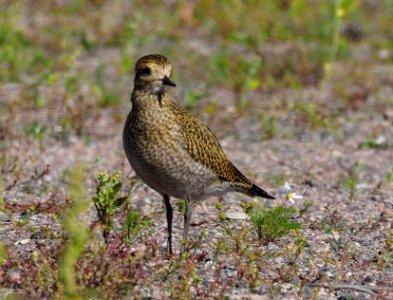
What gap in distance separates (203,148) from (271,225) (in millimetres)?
675

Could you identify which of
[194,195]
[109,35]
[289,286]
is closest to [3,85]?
[109,35]

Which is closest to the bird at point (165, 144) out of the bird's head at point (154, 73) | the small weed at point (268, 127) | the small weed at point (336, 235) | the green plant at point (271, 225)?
the bird's head at point (154, 73)

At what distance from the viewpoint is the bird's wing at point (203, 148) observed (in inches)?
255

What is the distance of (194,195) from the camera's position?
663 centimetres

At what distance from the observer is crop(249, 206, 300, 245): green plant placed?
6.54m

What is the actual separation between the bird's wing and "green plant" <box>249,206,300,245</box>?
422 millimetres

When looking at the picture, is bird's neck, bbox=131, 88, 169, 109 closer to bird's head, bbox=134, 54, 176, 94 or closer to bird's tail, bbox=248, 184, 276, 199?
bird's head, bbox=134, 54, 176, 94

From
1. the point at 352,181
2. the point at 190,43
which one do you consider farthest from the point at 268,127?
the point at 190,43

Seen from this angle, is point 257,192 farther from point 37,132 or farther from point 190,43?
point 190,43

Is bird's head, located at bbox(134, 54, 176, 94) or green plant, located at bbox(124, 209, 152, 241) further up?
bird's head, located at bbox(134, 54, 176, 94)

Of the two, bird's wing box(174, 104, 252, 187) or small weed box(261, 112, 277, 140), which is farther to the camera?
small weed box(261, 112, 277, 140)

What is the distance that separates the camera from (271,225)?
6.55m

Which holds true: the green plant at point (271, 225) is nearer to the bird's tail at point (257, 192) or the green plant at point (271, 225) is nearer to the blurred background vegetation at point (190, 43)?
the bird's tail at point (257, 192)

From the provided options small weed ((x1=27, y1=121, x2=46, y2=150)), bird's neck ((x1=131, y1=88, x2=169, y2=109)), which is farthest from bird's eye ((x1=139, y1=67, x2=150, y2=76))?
small weed ((x1=27, y1=121, x2=46, y2=150))
